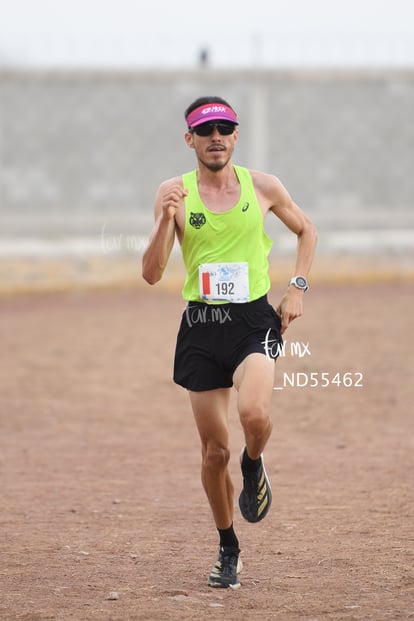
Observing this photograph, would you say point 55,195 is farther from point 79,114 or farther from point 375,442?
point 375,442

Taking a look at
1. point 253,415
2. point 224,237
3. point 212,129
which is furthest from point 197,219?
point 253,415

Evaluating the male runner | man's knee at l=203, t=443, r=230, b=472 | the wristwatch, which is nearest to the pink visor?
the male runner

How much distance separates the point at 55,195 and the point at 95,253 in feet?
5.58

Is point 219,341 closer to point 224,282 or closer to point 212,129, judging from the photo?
point 224,282

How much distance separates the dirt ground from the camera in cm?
586

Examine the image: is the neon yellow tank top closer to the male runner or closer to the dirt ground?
the male runner

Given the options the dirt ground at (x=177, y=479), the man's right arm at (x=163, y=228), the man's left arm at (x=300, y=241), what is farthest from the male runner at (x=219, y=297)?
the dirt ground at (x=177, y=479)

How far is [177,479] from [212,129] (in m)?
3.70

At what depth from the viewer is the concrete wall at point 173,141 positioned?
22.0m

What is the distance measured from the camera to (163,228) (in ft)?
19.6

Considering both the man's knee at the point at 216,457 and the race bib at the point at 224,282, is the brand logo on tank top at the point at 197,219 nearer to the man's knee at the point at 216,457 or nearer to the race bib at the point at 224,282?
the race bib at the point at 224,282

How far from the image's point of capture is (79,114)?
22.3 metres

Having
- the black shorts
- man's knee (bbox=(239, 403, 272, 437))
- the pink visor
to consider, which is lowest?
man's knee (bbox=(239, 403, 272, 437))

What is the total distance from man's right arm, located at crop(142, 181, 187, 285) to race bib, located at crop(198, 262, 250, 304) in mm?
232
